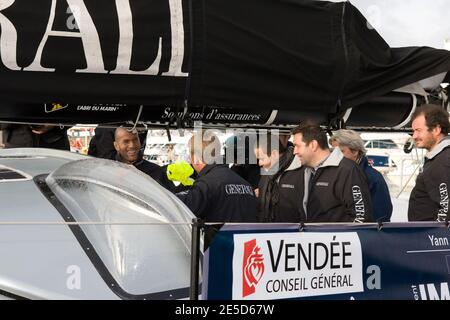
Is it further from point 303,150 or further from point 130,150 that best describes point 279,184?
point 130,150

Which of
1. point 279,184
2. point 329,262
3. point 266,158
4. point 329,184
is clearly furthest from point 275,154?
point 329,262

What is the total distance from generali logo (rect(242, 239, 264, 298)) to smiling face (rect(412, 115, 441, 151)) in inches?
70.1

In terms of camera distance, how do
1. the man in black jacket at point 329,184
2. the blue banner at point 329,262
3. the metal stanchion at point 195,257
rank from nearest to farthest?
the metal stanchion at point 195,257
the blue banner at point 329,262
the man in black jacket at point 329,184

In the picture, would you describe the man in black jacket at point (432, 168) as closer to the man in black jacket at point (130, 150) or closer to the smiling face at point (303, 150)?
the smiling face at point (303, 150)

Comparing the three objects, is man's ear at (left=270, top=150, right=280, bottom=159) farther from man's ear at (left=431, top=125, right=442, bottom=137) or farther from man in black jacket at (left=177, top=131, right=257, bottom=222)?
man's ear at (left=431, top=125, right=442, bottom=137)

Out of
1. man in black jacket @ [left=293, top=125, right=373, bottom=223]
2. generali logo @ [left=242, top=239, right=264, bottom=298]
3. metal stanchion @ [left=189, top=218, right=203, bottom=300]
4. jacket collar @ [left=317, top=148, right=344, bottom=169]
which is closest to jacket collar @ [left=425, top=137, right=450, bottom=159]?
man in black jacket @ [left=293, top=125, right=373, bottom=223]

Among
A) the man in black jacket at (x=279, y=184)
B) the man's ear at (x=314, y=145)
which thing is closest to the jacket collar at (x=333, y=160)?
the man's ear at (x=314, y=145)

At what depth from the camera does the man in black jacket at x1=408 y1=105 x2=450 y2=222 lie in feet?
12.0

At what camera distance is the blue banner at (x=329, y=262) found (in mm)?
2564

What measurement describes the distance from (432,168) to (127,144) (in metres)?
2.21

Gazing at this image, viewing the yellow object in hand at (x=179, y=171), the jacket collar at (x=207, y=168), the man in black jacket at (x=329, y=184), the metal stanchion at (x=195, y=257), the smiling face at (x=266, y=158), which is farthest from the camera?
the yellow object in hand at (x=179, y=171)

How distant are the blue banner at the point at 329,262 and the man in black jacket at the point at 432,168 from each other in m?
0.35

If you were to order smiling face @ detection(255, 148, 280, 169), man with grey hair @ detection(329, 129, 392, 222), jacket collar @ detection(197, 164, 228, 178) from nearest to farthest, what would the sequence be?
jacket collar @ detection(197, 164, 228, 178), smiling face @ detection(255, 148, 280, 169), man with grey hair @ detection(329, 129, 392, 222)
